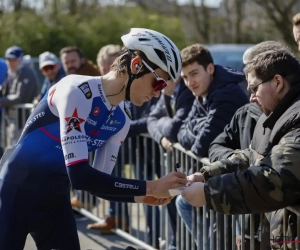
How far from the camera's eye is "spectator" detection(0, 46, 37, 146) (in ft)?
31.6

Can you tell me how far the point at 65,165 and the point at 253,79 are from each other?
122 cm

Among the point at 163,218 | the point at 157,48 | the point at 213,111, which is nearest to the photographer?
the point at 157,48

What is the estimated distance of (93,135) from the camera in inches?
153

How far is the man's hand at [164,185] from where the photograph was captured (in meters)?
3.56

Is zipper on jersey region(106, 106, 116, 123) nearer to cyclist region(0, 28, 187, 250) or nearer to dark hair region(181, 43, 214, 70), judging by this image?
cyclist region(0, 28, 187, 250)

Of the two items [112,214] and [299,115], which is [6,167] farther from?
[112,214]

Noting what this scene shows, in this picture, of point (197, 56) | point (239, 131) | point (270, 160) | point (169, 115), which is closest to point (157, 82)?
point (270, 160)

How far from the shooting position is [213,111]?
213 inches

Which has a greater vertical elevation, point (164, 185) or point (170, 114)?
point (170, 114)

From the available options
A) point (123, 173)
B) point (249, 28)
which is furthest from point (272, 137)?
point (249, 28)

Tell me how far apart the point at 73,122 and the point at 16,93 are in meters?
6.36

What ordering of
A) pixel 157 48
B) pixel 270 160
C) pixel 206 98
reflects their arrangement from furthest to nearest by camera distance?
pixel 206 98 → pixel 157 48 → pixel 270 160

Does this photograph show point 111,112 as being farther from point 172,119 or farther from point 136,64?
point 172,119

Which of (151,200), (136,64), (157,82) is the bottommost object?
(151,200)
